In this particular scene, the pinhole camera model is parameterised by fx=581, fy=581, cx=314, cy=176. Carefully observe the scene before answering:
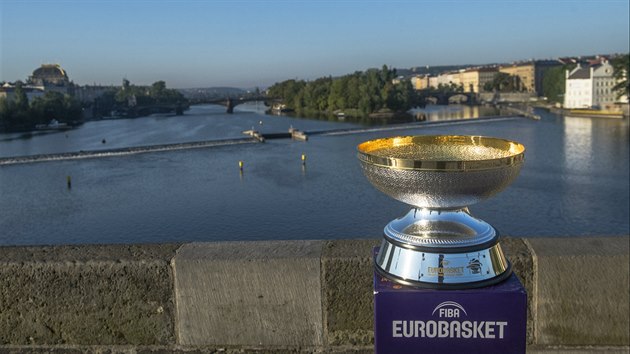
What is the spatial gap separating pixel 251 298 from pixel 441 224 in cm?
120

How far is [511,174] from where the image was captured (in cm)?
169

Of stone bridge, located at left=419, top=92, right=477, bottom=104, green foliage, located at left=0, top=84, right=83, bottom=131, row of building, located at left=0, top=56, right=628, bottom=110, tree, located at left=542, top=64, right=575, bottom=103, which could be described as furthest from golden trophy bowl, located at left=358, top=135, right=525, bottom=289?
stone bridge, located at left=419, top=92, right=477, bottom=104

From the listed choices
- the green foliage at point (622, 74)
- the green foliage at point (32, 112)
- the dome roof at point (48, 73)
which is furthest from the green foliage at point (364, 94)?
the dome roof at point (48, 73)

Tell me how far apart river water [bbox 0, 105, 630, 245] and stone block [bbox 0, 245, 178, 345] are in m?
14.5

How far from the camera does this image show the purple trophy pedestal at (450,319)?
1.62 m

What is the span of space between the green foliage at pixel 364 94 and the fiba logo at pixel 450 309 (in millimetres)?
94614

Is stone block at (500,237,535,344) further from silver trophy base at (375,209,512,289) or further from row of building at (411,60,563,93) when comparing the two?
row of building at (411,60,563,93)

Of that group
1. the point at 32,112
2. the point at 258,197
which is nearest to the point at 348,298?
the point at 258,197

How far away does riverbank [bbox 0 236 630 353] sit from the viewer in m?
2.55

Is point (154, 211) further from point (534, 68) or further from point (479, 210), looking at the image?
point (534, 68)

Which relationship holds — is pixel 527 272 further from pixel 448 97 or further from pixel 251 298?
pixel 448 97

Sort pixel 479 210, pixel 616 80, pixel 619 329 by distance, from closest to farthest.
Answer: pixel 619 329 < pixel 479 210 < pixel 616 80

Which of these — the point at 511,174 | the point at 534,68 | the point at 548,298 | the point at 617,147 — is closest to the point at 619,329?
the point at 548,298

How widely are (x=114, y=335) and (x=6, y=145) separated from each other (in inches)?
2504
